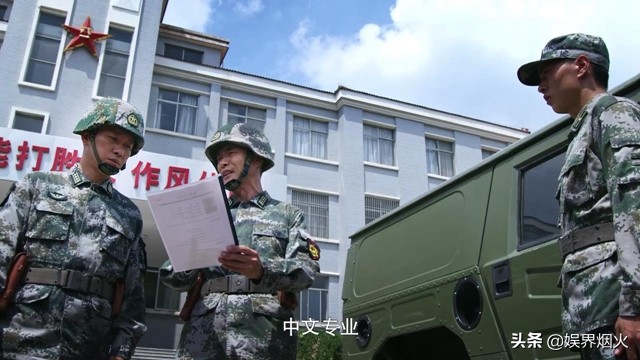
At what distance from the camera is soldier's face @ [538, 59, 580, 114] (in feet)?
7.87

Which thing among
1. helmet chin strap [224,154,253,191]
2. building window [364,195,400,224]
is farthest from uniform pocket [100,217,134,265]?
building window [364,195,400,224]

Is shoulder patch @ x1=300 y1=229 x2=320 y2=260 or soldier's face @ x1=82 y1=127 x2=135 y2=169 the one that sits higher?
soldier's face @ x1=82 y1=127 x2=135 y2=169

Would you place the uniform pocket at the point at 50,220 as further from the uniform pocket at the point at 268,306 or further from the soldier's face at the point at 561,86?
the soldier's face at the point at 561,86

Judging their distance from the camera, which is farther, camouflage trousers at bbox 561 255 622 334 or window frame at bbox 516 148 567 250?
window frame at bbox 516 148 567 250

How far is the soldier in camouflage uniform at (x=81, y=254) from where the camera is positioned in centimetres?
236

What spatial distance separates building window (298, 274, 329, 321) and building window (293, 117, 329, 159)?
444 cm

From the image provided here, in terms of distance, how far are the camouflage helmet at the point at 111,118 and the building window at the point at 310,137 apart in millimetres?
15728

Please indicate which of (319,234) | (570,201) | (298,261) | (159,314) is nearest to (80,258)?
(298,261)

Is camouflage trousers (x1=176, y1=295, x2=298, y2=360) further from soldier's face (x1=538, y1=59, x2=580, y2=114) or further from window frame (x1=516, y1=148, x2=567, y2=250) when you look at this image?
soldier's face (x1=538, y1=59, x2=580, y2=114)

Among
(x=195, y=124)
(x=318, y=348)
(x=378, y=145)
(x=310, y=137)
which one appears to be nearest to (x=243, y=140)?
(x=318, y=348)

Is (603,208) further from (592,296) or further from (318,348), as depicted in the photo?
(318,348)

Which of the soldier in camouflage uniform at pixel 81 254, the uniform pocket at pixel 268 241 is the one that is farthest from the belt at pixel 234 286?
the soldier in camouflage uniform at pixel 81 254

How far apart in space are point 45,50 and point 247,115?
244 inches

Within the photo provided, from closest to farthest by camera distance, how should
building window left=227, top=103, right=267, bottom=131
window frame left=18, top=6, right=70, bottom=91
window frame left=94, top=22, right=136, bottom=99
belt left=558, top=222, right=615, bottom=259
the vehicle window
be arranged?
belt left=558, top=222, right=615, bottom=259, the vehicle window, window frame left=18, top=6, right=70, bottom=91, window frame left=94, top=22, right=136, bottom=99, building window left=227, top=103, right=267, bottom=131
